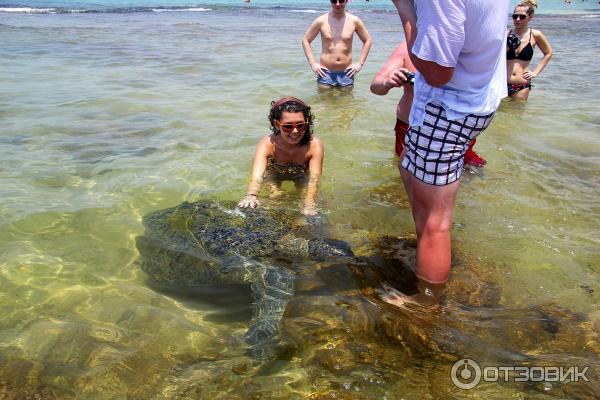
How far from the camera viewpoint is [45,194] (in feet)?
13.8

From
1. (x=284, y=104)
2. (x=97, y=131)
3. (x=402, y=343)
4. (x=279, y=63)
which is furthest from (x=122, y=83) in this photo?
(x=402, y=343)

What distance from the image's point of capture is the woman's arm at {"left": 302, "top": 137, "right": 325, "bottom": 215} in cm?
402

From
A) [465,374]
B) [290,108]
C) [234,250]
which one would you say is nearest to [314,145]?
[290,108]

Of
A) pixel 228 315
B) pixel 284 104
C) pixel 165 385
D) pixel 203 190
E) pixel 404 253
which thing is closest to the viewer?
pixel 165 385

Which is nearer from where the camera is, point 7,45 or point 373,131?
point 373,131

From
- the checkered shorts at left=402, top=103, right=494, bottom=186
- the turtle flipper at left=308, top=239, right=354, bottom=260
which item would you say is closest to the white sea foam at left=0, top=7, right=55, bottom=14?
the turtle flipper at left=308, top=239, right=354, bottom=260

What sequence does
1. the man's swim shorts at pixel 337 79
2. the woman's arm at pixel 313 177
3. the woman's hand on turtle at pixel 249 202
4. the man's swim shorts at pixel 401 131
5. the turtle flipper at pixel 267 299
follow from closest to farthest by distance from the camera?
1. the turtle flipper at pixel 267 299
2. the woman's hand on turtle at pixel 249 202
3. the woman's arm at pixel 313 177
4. the man's swim shorts at pixel 401 131
5. the man's swim shorts at pixel 337 79

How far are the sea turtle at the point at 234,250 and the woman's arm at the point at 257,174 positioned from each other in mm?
120

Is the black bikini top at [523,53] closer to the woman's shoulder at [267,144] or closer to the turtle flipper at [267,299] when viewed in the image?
the woman's shoulder at [267,144]

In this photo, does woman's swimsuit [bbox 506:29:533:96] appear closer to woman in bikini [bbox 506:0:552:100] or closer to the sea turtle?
woman in bikini [bbox 506:0:552:100]

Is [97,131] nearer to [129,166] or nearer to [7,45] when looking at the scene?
[129,166]

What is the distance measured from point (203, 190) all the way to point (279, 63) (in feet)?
24.1

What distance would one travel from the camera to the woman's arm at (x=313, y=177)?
4.02 meters

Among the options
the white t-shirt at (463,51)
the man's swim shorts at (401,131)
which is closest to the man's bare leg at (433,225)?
the white t-shirt at (463,51)
